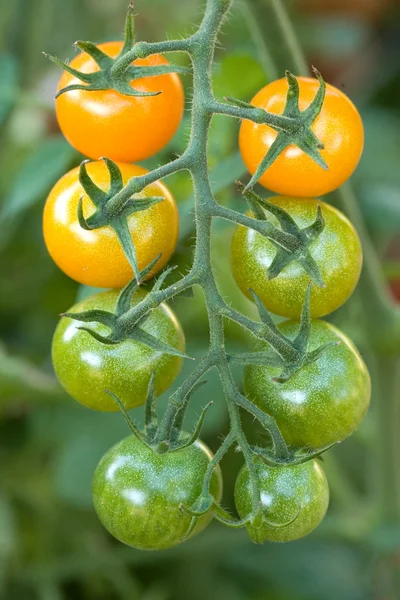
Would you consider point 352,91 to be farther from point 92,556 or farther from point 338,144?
point 338,144

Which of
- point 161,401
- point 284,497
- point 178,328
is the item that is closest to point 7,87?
point 161,401

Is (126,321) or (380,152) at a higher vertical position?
(126,321)

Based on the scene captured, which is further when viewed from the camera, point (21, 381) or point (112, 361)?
point (21, 381)

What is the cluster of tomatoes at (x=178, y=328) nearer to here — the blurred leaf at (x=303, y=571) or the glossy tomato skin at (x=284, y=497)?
the glossy tomato skin at (x=284, y=497)

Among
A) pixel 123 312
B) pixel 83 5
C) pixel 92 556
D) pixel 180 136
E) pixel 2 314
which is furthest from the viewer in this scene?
pixel 83 5

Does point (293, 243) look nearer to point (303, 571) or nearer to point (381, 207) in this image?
point (381, 207)

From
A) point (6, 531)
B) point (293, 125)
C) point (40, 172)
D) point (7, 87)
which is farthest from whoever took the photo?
point (6, 531)

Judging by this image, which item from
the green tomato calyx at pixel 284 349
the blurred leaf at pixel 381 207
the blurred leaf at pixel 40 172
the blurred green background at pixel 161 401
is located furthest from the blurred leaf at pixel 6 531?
the green tomato calyx at pixel 284 349

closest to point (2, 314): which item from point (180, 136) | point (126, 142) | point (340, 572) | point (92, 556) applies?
point (92, 556)
